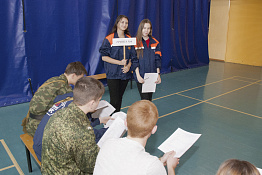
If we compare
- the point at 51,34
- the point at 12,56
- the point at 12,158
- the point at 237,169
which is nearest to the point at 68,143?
the point at 237,169


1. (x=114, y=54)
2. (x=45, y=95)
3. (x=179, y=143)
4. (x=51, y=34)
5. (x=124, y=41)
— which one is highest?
(x=51, y=34)

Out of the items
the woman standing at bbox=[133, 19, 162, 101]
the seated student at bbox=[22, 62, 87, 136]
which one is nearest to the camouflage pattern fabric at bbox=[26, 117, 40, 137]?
the seated student at bbox=[22, 62, 87, 136]

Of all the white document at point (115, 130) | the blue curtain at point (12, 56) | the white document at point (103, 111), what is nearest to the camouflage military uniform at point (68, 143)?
the white document at point (115, 130)

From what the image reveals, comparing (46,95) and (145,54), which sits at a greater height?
(145,54)

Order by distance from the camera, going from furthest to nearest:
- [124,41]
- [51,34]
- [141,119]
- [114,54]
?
[51,34] < [114,54] < [124,41] < [141,119]

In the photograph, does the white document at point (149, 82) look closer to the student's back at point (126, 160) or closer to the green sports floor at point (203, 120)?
the green sports floor at point (203, 120)

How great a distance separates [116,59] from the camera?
3.59 m

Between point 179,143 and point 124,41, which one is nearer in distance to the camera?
point 179,143

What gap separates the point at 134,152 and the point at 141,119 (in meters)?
0.22

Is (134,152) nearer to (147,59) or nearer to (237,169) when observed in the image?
(237,169)

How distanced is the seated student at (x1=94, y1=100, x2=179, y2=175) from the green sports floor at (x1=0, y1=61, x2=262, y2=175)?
156cm

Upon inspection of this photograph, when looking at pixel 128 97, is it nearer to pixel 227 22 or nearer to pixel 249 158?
pixel 249 158

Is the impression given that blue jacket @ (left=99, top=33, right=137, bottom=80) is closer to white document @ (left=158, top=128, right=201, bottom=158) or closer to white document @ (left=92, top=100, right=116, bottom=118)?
white document @ (left=92, top=100, right=116, bottom=118)

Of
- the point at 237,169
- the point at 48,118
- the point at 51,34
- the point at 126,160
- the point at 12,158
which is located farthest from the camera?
the point at 51,34
